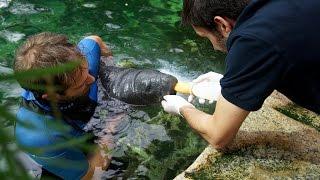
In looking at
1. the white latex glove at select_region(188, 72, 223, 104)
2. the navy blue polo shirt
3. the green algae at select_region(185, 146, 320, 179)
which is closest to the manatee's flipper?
the white latex glove at select_region(188, 72, 223, 104)

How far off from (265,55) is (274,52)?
0.17 feet

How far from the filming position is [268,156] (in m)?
2.98

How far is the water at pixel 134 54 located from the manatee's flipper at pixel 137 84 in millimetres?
107

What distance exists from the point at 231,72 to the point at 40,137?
1321mm

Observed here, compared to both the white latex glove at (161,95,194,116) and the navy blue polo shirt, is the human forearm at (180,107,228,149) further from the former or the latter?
the navy blue polo shirt

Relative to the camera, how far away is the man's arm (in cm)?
259

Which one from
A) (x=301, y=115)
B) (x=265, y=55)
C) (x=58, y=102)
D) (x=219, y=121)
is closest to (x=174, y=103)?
(x=219, y=121)

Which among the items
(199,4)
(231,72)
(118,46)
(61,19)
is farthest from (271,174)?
(61,19)

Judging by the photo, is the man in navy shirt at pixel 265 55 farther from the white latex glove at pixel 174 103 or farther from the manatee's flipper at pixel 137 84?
the manatee's flipper at pixel 137 84

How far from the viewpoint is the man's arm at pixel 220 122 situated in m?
2.59

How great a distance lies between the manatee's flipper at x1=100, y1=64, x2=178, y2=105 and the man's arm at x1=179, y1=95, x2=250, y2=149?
0.56m

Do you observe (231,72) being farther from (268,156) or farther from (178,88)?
(178,88)

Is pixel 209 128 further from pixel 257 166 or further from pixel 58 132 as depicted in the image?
pixel 58 132

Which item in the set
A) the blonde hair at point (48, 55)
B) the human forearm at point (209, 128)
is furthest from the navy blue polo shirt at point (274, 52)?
the blonde hair at point (48, 55)
